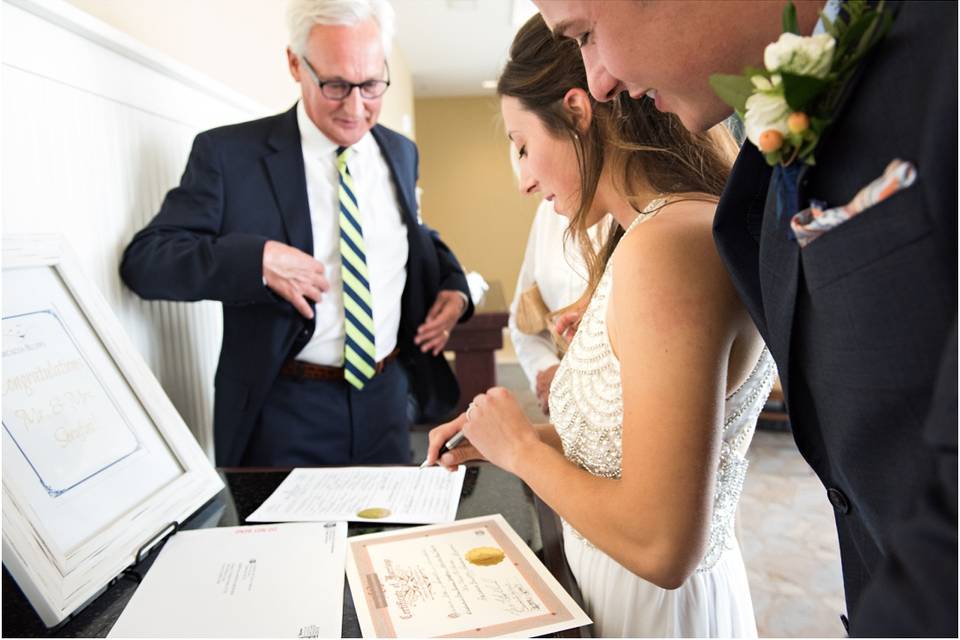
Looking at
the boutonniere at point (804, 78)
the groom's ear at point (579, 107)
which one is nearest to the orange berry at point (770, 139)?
the boutonniere at point (804, 78)

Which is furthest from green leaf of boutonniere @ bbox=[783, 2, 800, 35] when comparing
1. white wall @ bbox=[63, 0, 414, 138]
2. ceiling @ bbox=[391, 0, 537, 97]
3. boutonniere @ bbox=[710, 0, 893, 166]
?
ceiling @ bbox=[391, 0, 537, 97]

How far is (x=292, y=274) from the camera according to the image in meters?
1.60

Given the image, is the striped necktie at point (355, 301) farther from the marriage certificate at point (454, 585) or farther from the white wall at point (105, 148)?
the marriage certificate at point (454, 585)

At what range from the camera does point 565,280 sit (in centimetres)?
207

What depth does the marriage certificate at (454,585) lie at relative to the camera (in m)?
0.79

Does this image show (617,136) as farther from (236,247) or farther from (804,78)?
(236,247)

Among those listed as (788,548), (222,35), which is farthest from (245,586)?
(788,548)

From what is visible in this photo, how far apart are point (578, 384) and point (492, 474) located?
1.19 ft

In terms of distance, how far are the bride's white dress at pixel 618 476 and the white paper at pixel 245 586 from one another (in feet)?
1.13

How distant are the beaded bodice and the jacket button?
260 millimetres

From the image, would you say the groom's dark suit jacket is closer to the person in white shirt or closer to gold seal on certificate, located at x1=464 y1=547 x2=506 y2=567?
gold seal on certificate, located at x1=464 y1=547 x2=506 y2=567

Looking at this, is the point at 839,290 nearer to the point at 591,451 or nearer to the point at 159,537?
the point at 591,451

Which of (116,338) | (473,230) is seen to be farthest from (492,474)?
(473,230)

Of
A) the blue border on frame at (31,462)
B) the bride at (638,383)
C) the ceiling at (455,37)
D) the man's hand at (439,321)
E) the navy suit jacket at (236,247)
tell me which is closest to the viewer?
the bride at (638,383)
